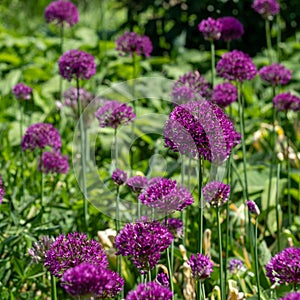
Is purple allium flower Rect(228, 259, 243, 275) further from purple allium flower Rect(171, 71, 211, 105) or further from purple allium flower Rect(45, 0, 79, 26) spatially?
purple allium flower Rect(45, 0, 79, 26)

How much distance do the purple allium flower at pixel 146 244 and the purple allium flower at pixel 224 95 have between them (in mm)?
1140

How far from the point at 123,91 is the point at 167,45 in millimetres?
1511

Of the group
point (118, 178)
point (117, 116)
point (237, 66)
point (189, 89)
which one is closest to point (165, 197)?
point (118, 178)

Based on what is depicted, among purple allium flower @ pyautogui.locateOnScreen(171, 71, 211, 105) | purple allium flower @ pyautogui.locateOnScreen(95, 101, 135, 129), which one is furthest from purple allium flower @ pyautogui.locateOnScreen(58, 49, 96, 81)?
purple allium flower @ pyautogui.locateOnScreen(171, 71, 211, 105)

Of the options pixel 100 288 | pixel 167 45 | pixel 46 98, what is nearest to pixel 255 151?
pixel 46 98

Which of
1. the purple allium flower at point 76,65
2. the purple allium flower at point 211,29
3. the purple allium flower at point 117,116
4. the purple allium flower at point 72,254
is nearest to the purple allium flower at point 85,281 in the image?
the purple allium flower at point 72,254

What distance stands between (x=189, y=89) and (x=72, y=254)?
1.29 meters

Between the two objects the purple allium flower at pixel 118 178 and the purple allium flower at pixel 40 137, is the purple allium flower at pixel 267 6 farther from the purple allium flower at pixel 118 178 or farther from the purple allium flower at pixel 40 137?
the purple allium flower at pixel 118 178

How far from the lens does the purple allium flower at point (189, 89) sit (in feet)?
8.14

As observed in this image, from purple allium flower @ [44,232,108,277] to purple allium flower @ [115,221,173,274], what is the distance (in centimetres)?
6

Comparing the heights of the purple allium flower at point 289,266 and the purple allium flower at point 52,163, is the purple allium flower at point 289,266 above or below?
below

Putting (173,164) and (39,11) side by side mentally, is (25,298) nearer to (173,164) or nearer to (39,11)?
(173,164)

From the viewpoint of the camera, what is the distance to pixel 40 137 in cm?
248

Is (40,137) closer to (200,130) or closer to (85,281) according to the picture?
(200,130)
